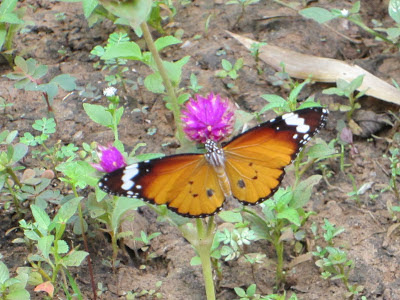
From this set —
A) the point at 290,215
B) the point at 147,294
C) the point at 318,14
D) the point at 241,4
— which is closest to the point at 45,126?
the point at 147,294

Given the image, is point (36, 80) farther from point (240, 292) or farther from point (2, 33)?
point (240, 292)

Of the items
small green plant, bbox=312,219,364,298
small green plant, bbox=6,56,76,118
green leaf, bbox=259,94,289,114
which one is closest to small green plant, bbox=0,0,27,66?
small green plant, bbox=6,56,76,118

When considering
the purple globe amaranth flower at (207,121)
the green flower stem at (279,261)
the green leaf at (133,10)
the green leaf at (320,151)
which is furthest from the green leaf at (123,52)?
the green flower stem at (279,261)

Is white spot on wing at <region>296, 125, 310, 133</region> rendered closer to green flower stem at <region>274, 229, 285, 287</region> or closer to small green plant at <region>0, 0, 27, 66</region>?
green flower stem at <region>274, 229, 285, 287</region>

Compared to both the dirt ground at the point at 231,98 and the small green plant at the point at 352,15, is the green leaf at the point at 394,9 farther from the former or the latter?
the dirt ground at the point at 231,98

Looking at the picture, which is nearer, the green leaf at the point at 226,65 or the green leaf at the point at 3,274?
the green leaf at the point at 3,274

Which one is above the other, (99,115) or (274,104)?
(99,115)
